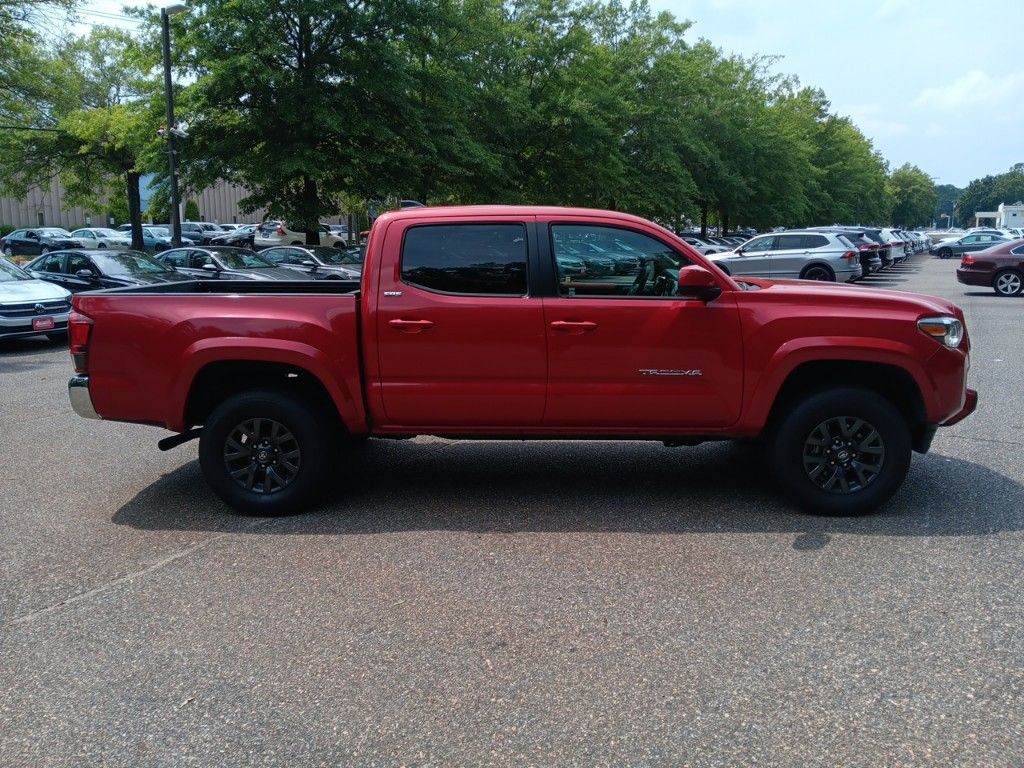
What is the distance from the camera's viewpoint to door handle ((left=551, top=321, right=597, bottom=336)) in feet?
17.8

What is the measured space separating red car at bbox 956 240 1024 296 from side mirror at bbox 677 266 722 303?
21.3m

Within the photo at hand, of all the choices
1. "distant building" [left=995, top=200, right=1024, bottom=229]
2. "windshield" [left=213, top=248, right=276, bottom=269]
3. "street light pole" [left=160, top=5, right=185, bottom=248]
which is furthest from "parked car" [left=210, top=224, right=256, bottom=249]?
"distant building" [left=995, top=200, right=1024, bottom=229]

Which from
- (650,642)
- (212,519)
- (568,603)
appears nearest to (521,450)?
(212,519)

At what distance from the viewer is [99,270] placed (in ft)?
54.1

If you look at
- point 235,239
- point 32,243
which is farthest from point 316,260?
point 235,239

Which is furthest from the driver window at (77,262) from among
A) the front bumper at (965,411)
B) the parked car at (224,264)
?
the front bumper at (965,411)

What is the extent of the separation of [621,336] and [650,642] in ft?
6.79

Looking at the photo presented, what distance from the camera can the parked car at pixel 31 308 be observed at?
13.7 meters

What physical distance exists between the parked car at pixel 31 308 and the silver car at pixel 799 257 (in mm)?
15682

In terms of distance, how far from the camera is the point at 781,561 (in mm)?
4871

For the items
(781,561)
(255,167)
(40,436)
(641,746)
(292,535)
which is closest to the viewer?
(641,746)

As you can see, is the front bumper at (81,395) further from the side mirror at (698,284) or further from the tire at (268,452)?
the side mirror at (698,284)

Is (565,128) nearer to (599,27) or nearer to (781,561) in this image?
(599,27)

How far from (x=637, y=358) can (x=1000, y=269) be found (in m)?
21.7
